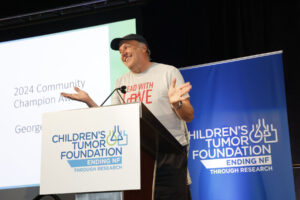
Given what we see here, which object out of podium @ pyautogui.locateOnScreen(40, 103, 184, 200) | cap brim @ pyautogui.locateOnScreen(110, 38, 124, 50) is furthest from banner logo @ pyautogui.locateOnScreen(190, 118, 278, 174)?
podium @ pyautogui.locateOnScreen(40, 103, 184, 200)

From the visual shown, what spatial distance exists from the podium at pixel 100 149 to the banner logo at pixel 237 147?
64.9 inches

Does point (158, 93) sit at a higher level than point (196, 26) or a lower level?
lower

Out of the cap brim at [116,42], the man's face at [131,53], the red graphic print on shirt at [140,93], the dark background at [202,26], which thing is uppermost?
the dark background at [202,26]

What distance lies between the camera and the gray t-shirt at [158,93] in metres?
2.23

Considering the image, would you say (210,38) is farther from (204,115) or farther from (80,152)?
(80,152)

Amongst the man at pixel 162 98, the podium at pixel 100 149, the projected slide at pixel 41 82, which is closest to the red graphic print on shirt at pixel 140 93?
the man at pixel 162 98

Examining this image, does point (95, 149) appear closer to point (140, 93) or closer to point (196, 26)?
point (140, 93)

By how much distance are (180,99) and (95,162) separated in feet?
1.59

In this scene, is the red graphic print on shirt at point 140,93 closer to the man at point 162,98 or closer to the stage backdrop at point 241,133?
the man at point 162,98

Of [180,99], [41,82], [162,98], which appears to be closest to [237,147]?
[162,98]

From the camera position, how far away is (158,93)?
2283 millimetres

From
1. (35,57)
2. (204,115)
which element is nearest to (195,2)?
(204,115)

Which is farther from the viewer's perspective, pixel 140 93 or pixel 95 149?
pixel 140 93

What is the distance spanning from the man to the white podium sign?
343 mm
